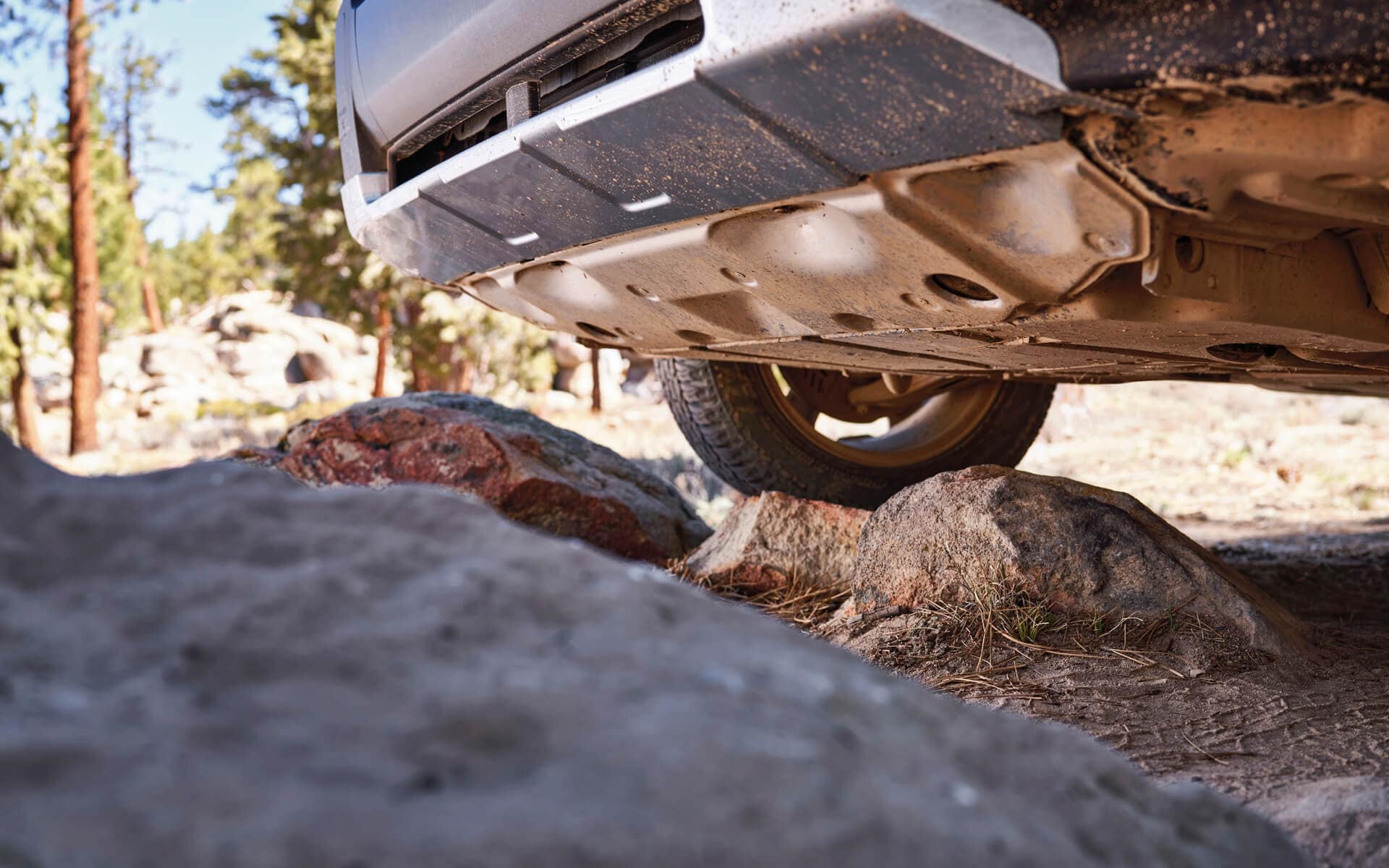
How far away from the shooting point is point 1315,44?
3.51ft

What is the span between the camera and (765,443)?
339cm

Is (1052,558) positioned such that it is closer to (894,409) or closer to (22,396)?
(894,409)

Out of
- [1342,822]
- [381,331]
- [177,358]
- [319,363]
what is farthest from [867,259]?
[319,363]

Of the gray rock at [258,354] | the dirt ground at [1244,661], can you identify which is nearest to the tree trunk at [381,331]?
the dirt ground at [1244,661]

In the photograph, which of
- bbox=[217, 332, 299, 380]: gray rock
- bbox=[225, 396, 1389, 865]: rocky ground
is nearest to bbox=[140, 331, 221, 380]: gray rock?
bbox=[217, 332, 299, 380]: gray rock

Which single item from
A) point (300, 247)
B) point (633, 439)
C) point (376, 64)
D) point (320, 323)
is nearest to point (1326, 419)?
point (633, 439)

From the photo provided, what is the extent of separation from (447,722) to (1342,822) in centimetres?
96

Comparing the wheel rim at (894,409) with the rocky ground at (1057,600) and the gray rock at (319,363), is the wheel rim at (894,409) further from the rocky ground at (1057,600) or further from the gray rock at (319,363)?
the gray rock at (319,363)

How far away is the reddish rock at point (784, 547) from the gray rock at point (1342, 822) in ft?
5.63

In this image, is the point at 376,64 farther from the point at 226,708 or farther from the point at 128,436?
the point at 128,436

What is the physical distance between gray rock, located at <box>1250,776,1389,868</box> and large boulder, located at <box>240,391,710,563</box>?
2.25 m

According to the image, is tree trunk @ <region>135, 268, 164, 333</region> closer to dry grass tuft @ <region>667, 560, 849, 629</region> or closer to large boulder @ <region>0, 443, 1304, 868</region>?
dry grass tuft @ <region>667, 560, 849, 629</region>

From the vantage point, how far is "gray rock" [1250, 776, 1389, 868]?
1.07 meters

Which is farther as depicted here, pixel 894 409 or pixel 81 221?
pixel 81 221
